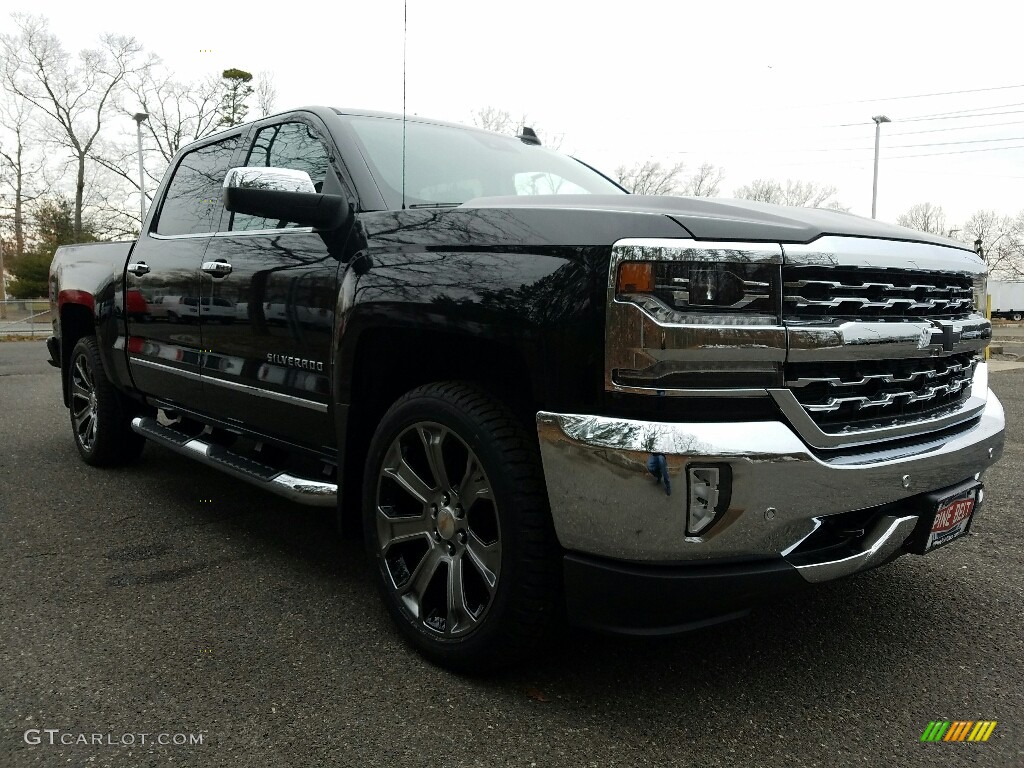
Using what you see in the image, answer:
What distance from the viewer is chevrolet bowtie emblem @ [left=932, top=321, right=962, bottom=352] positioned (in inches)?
94.8

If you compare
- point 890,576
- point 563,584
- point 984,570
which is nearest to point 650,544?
point 563,584

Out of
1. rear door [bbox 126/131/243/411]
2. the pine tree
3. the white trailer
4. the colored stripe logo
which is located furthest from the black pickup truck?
the white trailer

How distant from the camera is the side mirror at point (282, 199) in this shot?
2820 mm

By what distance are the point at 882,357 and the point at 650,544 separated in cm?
79

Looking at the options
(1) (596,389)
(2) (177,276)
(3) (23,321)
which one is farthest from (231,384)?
(3) (23,321)

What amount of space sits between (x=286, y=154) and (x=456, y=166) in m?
0.77

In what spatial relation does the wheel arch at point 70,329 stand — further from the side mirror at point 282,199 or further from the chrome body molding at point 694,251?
the chrome body molding at point 694,251

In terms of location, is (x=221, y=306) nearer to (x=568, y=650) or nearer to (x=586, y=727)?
(x=568, y=650)

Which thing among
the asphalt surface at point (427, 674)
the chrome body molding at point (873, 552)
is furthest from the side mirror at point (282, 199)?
the chrome body molding at point (873, 552)

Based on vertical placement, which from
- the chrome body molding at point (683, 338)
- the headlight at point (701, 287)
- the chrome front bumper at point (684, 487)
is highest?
the headlight at point (701, 287)

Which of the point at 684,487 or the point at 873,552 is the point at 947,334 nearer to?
the point at 873,552

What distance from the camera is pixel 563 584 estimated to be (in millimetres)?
2248

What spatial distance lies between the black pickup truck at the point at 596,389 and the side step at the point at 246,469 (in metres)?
0.02

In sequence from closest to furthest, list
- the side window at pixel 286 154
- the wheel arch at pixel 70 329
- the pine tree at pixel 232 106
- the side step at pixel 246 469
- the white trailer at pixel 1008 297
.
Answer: the side step at pixel 246 469
the side window at pixel 286 154
the wheel arch at pixel 70 329
the pine tree at pixel 232 106
the white trailer at pixel 1008 297
